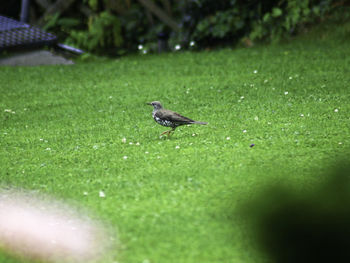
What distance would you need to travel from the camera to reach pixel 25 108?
423 inches

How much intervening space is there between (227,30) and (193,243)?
Answer: 38.5 ft

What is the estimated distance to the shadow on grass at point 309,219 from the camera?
211 centimetres

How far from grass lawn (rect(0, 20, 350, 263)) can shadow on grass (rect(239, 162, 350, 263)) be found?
5.36 ft

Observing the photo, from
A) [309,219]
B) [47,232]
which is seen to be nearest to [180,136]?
[47,232]

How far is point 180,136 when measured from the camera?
786cm

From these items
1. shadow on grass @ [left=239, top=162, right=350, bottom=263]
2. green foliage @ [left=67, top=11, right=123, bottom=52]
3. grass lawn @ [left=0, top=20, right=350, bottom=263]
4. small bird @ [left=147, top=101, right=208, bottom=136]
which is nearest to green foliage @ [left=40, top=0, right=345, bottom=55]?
green foliage @ [left=67, top=11, right=123, bottom=52]

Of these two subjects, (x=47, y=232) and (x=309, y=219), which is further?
(x=47, y=232)

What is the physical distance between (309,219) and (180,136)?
577 cm

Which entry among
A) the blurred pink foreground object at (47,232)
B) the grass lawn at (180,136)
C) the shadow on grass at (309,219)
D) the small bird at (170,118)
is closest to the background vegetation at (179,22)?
the grass lawn at (180,136)

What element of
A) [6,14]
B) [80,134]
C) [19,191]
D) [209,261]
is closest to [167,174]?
[19,191]

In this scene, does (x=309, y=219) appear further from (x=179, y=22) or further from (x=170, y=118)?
(x=179, y=22)

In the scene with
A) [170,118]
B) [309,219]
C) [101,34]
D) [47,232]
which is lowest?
[101,34]

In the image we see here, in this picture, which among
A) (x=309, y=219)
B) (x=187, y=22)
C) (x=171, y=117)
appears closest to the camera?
(x=309, y=219)

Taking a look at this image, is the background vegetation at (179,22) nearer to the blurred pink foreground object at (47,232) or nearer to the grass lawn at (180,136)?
the grass lawn at (180,136)
